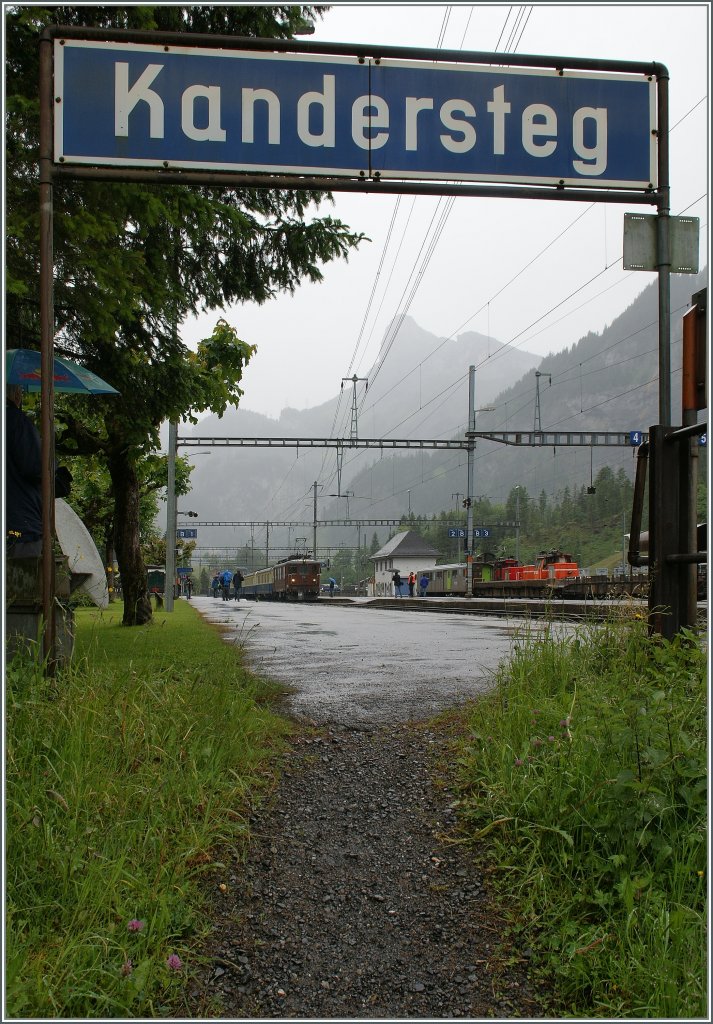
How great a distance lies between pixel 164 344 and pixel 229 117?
17.6 ft

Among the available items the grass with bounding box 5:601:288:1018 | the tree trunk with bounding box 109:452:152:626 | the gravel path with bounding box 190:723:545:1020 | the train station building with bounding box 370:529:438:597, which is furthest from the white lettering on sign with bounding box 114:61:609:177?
the train station building with bounding box 370:529:438:597

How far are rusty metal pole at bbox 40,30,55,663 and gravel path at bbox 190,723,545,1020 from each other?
1.55m

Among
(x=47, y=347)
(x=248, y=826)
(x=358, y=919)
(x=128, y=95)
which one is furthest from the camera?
(x=128, y=95)

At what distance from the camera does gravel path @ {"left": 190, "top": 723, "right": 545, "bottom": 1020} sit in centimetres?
229

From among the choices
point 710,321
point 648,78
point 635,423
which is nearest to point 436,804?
point 710,321

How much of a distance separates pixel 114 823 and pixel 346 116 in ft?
12.3

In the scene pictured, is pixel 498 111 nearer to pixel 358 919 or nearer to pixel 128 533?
pixel 358 919

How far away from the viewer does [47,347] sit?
4203mm

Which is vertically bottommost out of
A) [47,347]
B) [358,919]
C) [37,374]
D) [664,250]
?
[358,919]

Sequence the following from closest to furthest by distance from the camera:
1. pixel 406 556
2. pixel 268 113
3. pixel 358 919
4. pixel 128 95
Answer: pixel 358 919 < pixel 128 95 < pixel 268 113 < pixel 406 556

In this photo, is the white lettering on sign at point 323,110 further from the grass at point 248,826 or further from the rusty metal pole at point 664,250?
the grass at point 248,826

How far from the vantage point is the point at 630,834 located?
2707 millimetres

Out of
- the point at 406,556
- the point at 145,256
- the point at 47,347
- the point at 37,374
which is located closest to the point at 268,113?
the point at 47,347

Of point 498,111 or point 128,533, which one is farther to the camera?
point 128,533
